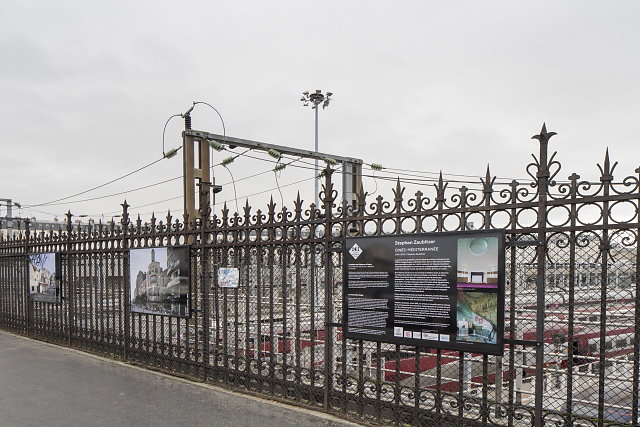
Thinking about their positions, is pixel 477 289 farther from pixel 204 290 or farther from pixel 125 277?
pixel 125 277

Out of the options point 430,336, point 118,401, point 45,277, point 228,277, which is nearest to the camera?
point 430,336

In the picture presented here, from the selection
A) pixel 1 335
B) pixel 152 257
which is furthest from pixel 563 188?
pixel 1 335

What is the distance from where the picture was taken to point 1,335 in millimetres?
12109

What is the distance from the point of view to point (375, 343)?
23.7 ft

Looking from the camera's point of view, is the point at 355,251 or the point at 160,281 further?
the point at 160,281

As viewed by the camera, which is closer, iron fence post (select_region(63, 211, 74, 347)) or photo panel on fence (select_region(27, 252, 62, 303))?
iron fence post (select_region(63, 211, 74, 347))

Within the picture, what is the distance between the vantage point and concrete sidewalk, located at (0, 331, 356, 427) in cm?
566

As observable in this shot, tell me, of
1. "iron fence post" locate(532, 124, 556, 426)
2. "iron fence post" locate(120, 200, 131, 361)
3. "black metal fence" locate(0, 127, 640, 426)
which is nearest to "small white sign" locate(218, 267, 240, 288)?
"black metal fence" locate(0, 127, 640, 426)

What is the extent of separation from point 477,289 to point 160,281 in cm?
550

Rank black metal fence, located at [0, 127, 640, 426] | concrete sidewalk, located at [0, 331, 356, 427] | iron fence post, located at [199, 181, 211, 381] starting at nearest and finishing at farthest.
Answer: black metal fence, located at [0, 127, 640, 426], concrete sidewalk, located at [0, 331, 356, 427], iron fence post, located at [199, 181, 211, 381]

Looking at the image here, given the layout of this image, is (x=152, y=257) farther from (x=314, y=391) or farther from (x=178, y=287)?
(x=314, y=391)

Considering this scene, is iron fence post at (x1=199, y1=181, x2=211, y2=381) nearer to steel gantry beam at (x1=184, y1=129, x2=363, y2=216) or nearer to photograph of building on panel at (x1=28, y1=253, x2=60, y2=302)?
steel gantry beam at (x1=184, y1=129, x2=363, y2=216)

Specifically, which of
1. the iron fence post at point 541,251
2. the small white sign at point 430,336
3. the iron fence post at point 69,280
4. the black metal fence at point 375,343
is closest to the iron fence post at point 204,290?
the black metal fence at point 375,343

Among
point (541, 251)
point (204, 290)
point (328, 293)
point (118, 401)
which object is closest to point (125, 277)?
point (204, 290)
